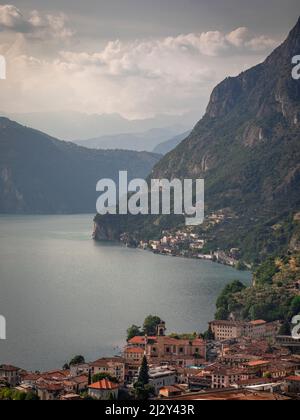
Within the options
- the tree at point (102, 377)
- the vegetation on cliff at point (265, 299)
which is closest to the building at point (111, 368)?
the tree at point (102, 377)

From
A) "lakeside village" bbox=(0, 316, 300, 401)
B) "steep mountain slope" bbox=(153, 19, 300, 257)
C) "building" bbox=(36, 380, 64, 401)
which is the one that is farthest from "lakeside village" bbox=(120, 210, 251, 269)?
"building" bbox=(36, 380, 64, 401)

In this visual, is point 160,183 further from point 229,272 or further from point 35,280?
point 35,280

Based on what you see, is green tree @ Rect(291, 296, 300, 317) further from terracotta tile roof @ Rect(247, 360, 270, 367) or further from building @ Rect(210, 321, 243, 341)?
terracotta tile roof @ Rect(247, 360, 270, 367)

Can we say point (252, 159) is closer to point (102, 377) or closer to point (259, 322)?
point (259, 322)

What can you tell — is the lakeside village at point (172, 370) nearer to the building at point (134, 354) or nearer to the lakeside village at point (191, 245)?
the building at point (134, 354)
